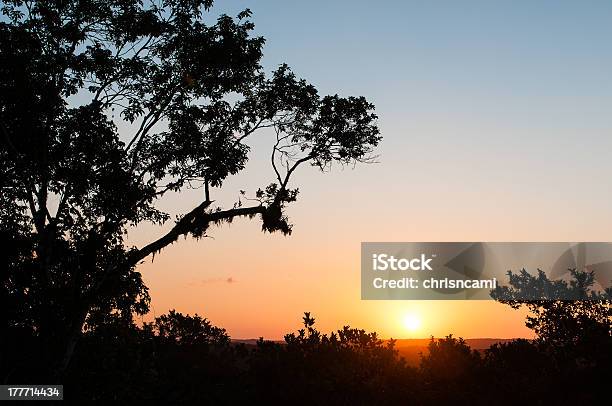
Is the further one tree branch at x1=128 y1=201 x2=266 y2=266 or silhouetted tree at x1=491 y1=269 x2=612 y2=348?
silhouetted tree at x1=491 y1=269 x2=612 y2=348

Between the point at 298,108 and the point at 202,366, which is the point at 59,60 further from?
the point at 202,366

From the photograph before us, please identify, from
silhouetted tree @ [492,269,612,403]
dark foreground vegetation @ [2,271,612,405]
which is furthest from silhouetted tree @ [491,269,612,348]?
dark foreground vegetation @ [2,271,612,405]

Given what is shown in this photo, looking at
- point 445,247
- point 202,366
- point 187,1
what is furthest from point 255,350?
point 445,247

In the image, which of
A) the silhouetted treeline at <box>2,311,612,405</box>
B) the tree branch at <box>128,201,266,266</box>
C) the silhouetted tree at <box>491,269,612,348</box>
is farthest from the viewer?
Result: the silhouetted tree at <box>491,269,612,348</box>

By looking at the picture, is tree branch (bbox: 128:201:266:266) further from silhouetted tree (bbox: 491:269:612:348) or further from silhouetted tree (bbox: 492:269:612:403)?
silhouetted tree (bbox: 491:269:612:348)

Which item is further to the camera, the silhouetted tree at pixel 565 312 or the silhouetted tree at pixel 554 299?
the silhouetted tree at pixel 554 299

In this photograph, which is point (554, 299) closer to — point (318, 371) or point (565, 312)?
point (565, 312)

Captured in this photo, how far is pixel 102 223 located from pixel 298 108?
8.39 m

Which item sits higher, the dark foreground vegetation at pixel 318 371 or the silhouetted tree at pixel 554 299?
the silhouetted tree at pixel 554 299

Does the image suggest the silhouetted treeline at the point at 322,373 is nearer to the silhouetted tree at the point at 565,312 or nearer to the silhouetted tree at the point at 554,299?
the silhouetted tree at the point at 565,312

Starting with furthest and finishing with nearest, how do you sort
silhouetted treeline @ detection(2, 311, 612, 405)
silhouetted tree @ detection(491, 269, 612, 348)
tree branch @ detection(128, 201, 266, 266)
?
1. silhouetted tree @ detection(491, 269, 612, 348)
2. tree branch @ detection(128, 201, 266, 266)
3. silhouetted treeline @ detection(2, 311, 612, 405)

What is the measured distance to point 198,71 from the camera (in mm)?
26172

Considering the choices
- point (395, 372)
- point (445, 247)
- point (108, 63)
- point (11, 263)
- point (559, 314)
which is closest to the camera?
point (395, 372)

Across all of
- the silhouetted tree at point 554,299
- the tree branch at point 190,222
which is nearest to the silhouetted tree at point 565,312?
the silhouetted tree at point 554,299
